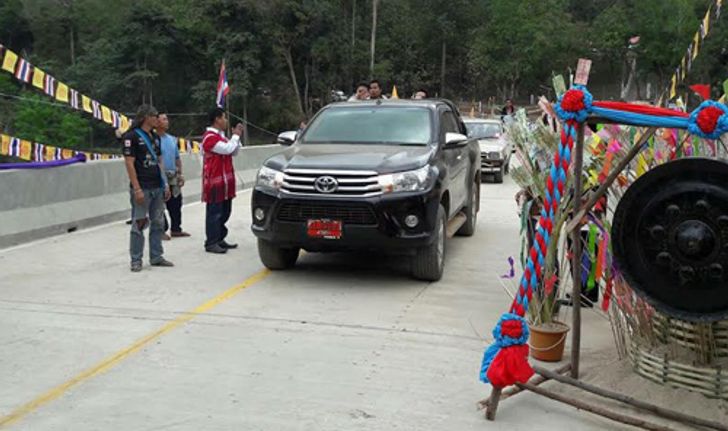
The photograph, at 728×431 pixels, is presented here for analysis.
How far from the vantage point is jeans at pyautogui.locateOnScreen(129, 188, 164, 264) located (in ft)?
25.5

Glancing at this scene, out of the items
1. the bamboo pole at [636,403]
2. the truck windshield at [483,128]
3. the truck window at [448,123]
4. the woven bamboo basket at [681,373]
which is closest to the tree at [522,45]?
the truck windshield at [483,128]

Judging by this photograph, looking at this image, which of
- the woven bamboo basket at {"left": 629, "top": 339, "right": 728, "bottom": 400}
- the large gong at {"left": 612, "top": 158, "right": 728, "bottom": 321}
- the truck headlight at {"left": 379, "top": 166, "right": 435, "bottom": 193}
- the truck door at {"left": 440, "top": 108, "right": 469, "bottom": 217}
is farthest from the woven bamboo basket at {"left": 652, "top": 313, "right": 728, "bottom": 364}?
the truck door at {"left": 440, "top": 108, "right": 469, "bottom": 217}

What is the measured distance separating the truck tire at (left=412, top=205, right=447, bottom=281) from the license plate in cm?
89

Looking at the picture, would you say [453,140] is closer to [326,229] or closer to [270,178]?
[326,229]

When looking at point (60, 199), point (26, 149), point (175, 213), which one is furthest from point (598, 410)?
point (26, 149)

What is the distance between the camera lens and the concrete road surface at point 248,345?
4.24m

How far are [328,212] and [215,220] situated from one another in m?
2.42

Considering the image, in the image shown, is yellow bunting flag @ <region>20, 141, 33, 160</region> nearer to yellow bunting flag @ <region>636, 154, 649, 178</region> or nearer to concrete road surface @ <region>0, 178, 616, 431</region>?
concrete road surface @ <region>0, 178, 616, 431</region>

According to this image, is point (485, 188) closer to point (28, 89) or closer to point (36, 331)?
point (36, 331)

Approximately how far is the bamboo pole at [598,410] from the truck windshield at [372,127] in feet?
13.7

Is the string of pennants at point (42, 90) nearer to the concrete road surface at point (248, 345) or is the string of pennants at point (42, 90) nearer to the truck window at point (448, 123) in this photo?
the concrete road surface at point (248, 345)

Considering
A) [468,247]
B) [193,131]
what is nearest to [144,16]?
[193,131]

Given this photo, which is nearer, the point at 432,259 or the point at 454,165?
the point at 432,259

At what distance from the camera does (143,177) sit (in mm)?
7758
